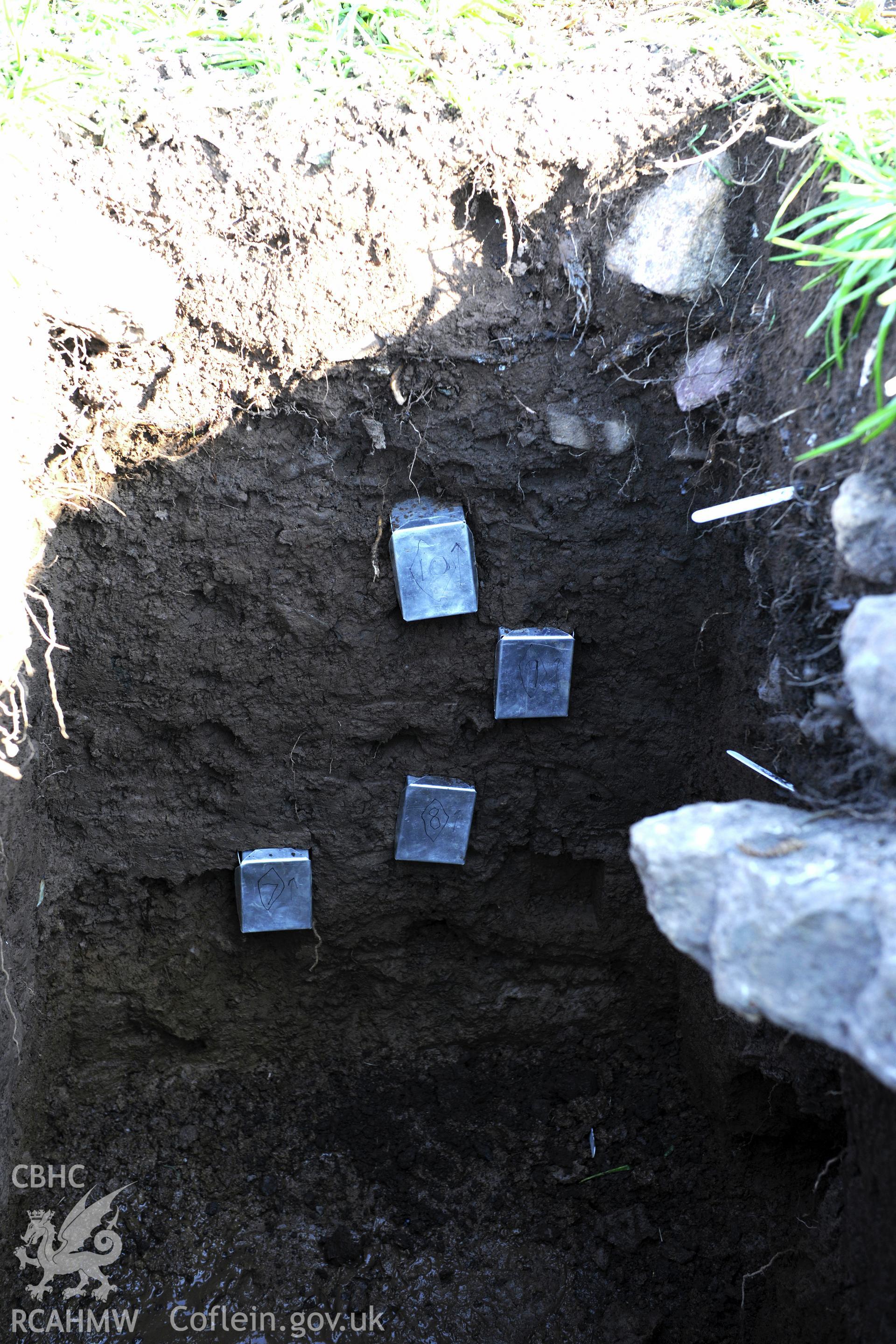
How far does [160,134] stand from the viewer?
166cm

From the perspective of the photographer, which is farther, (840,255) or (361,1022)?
(361,1022)

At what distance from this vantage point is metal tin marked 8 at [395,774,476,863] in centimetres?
205

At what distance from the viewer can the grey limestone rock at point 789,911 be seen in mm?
896

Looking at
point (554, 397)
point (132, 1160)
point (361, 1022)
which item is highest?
point (554, 397)

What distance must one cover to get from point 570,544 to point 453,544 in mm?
272

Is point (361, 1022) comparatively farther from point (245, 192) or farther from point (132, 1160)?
point (245, 192)

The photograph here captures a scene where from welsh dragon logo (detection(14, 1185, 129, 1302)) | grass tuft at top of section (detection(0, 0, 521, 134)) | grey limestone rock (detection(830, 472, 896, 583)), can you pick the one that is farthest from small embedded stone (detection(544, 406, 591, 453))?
welsh dragon logo (detection(14, 1185, 129, 1302))

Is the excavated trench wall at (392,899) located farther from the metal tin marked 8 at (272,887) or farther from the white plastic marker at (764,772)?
the white plastic marker at (764,772)

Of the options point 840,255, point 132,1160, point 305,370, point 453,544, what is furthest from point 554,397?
point 132,1160

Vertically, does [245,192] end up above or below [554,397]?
above

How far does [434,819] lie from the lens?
2.07 meters

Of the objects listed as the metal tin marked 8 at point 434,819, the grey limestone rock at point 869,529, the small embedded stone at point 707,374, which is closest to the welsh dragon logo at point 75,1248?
the metal tin marked 8 at point 434,819

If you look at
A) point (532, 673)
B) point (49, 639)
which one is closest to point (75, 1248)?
point (49, 639)

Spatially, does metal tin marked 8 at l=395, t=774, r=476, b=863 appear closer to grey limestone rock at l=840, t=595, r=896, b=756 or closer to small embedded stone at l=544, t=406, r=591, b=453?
small embedded stone at l=544, t=406, r=591, b=453
